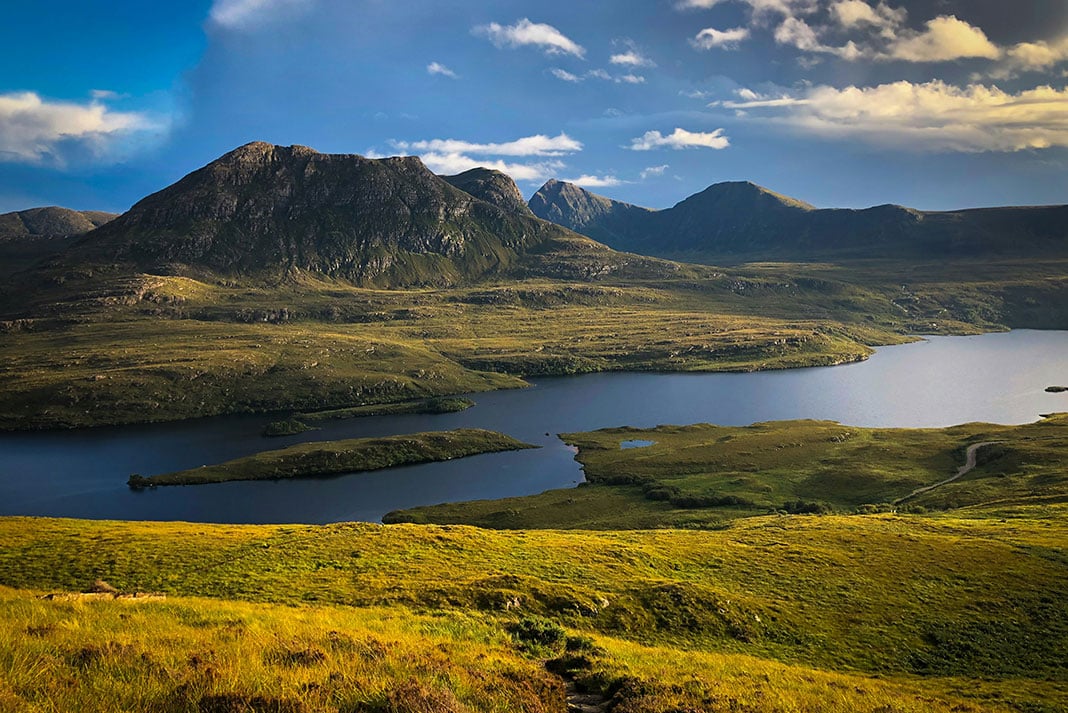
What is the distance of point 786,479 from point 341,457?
319 feet

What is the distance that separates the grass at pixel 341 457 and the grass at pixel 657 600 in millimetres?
77542

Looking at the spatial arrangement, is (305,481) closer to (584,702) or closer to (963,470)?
(584,702)

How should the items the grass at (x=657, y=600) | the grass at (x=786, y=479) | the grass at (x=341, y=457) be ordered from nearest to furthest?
the grass at (x=657, y=600) → the grass at (x=786, y=479) → the grass at (x=341, y=457)

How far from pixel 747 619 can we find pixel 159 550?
43483 mm

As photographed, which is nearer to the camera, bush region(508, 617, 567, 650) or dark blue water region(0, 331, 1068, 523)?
bush region(508, 617, 567, 650)

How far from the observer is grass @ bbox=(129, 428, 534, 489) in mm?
135375

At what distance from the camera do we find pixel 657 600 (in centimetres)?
3475

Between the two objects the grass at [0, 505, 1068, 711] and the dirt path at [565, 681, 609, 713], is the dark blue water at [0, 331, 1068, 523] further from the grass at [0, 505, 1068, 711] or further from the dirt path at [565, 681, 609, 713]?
the dirt path at [565, 681, 609, 713]

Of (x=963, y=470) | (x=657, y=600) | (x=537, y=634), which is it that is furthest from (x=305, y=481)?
(x=963, y=470)

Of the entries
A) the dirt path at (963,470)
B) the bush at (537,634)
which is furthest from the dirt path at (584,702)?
the dirt path at (963,470)

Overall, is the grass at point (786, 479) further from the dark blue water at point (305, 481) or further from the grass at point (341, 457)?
the grass at point (341, 457)

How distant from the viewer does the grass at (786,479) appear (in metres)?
93.4

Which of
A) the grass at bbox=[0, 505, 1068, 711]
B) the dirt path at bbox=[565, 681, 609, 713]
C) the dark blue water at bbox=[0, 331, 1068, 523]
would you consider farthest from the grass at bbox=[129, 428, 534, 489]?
the dirt path at bbox=[565, 681, 609, 713]

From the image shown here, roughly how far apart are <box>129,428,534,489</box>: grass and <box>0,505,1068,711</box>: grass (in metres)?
77.5
